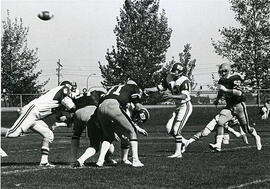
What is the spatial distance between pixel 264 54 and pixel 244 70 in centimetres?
212

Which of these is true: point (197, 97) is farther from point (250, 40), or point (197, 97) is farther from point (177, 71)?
point (177, 71)

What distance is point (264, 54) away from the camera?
41.8 m

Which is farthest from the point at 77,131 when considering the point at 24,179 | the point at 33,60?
the point at 33,60

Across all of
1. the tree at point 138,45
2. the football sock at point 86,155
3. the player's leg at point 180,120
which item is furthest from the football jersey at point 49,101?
the tree at point 138,45

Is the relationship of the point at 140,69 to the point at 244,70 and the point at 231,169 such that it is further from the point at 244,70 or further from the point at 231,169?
the point at 231,169

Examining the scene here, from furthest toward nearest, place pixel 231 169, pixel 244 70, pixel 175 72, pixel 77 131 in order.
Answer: pixel 244 70 < pixel 175 72 < pixel 77 131 < pixel 231 169

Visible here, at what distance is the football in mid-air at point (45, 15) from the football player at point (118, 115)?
75.2 inches

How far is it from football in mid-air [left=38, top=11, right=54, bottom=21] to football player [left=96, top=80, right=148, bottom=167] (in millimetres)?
1909

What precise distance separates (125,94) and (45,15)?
7.17 ft

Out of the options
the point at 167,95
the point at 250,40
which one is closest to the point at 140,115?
Result: the point at 167,95

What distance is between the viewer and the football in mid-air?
822 cm

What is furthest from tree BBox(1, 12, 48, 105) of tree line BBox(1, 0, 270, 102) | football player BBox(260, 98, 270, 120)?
football player BBox(260, 98, 270, 120)

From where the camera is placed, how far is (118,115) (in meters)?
9.45

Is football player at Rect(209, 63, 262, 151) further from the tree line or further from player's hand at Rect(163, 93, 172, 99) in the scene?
the tree line
